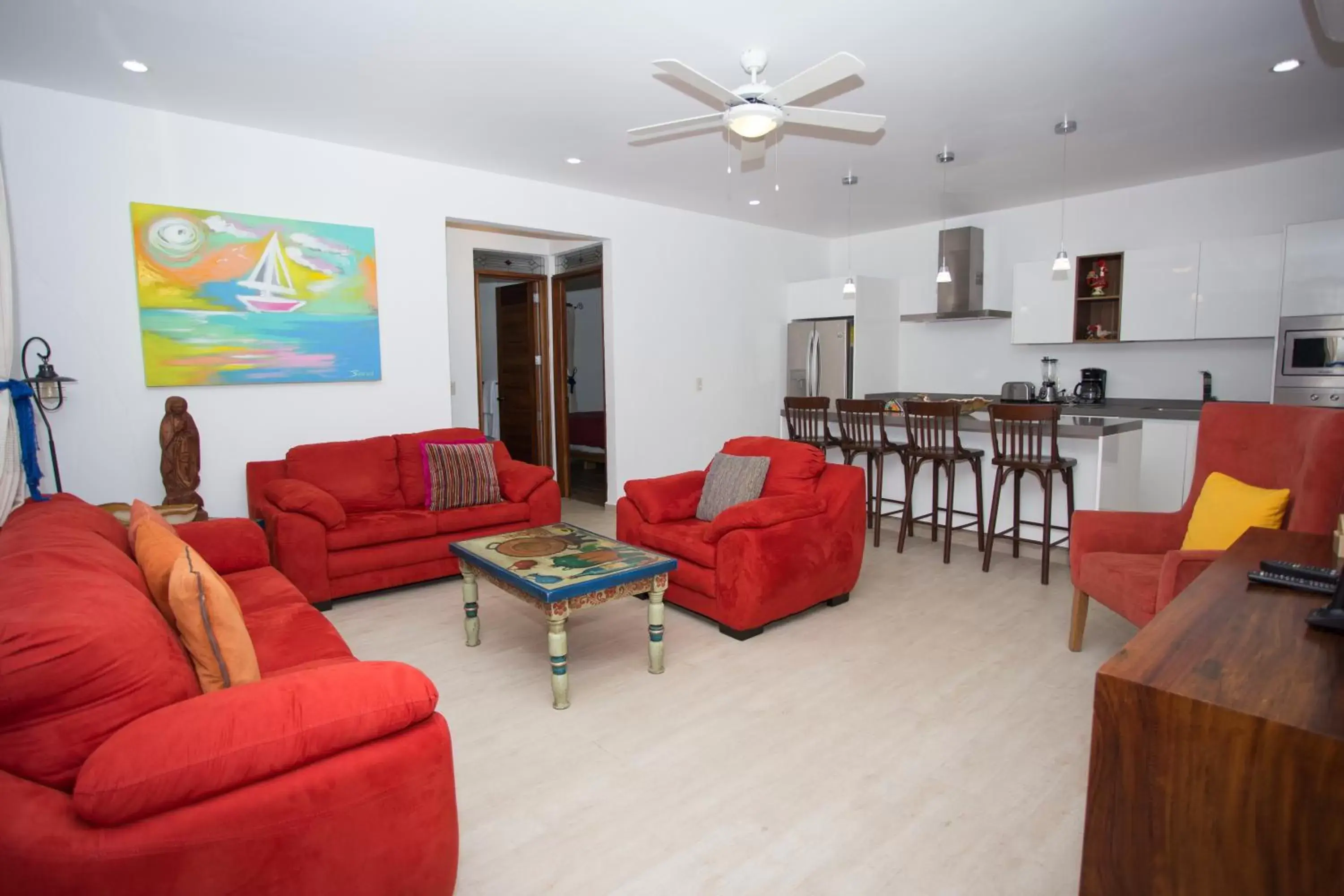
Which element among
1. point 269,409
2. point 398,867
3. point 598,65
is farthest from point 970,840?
point 269,409

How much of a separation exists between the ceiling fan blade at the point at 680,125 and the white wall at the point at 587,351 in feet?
20.5

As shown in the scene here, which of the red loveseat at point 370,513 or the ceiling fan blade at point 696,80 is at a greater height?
the ceiling fan blade at point 696,80

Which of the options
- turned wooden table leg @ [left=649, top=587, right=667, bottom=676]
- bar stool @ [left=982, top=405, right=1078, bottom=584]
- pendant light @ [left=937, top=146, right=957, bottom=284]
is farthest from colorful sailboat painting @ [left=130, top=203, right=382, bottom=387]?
bar stool @ [left=982, top=405, right=1078, bottom=584]

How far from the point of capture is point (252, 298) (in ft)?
13.6

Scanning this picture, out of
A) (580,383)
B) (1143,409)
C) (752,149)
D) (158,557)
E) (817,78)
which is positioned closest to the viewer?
(158,557)

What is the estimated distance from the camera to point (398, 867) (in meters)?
1.46

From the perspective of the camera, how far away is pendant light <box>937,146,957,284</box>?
15.3 feet

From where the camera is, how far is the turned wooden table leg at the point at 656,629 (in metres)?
2.91

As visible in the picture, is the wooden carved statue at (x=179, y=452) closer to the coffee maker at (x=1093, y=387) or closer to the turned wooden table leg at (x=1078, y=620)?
the turned wooden table leg at (x=1078, y=620)

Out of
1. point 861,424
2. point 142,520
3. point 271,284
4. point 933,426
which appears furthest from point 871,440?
point 142,520

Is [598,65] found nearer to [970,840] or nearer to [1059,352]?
[970,840]

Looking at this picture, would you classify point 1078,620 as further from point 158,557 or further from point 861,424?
point 158,557

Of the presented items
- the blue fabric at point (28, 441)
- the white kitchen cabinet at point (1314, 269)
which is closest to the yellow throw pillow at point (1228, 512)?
the white kitchen cabinet at point (1314, 269)

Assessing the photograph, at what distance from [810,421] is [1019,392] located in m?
2.17
